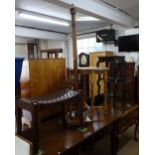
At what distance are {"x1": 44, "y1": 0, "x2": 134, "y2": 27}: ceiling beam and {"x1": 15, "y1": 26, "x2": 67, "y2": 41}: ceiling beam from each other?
3170 millimetres

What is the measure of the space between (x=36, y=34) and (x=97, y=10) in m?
3.47

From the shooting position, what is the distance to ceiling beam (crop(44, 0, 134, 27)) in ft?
10.6


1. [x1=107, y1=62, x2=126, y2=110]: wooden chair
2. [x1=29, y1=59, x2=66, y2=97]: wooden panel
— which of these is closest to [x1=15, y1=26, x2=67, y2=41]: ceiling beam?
[x1=29, y1=59, x2=66, y2=97]: wooden panel

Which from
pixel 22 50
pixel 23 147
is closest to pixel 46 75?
pixel 23 147

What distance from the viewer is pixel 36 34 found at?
6.73m

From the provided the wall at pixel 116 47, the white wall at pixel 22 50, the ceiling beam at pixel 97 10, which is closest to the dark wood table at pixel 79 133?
the ceiling beam at pixel 97 10

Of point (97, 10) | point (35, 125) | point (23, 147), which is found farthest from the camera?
point (97, 10)

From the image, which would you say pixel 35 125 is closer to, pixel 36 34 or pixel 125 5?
pixel 125 5

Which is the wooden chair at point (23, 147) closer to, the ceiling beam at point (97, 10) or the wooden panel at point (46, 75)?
the wooden panel at point (46, 75)

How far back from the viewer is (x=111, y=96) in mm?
3314

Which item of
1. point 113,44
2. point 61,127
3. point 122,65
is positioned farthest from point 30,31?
point 61,127

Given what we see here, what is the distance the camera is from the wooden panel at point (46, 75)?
284 centimetres
